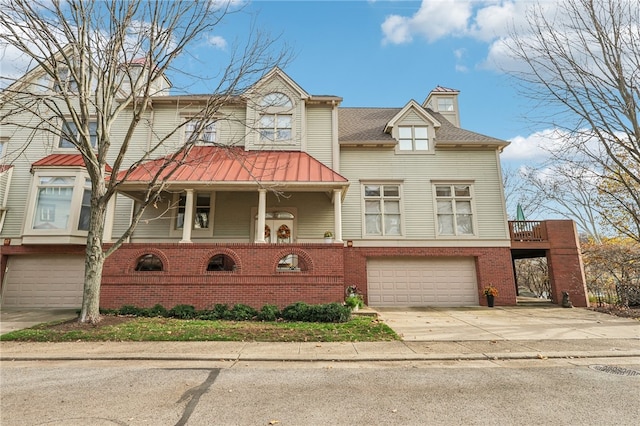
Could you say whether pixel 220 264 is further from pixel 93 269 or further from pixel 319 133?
pixel 319 133

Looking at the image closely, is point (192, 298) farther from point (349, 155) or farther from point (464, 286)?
point (464, 286)

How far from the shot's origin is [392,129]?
15.2 meters

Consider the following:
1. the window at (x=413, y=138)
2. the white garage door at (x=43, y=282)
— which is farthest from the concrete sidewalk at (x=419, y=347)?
the window at (x=413, y=138)

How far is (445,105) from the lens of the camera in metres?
18.3

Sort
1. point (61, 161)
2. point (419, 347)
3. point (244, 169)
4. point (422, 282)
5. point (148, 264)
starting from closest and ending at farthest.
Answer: point (419, 347), point (148, 264), point (244, 169), point (61, 161), point (422, 282)

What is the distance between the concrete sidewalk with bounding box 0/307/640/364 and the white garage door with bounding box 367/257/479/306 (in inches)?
174

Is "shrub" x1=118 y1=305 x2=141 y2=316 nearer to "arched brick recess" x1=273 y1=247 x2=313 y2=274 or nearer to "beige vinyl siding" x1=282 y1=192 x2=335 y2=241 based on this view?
"arched brick recess" x1=273 y1=247 x2=313 y2=274

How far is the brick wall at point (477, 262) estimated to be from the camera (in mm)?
13539

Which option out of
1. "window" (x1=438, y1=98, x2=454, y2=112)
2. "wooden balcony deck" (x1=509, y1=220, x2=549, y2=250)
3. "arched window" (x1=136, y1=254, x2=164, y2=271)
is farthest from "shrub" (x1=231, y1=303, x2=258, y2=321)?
"window" (x1=438, y1=98, x2=454, y2=112)

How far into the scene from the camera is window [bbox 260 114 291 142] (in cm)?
1427

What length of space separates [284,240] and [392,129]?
24.4 ft

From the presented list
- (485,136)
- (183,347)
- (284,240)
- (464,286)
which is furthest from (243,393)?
(485,136)

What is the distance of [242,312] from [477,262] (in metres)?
10.3

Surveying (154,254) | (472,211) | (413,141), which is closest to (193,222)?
(154,254)
